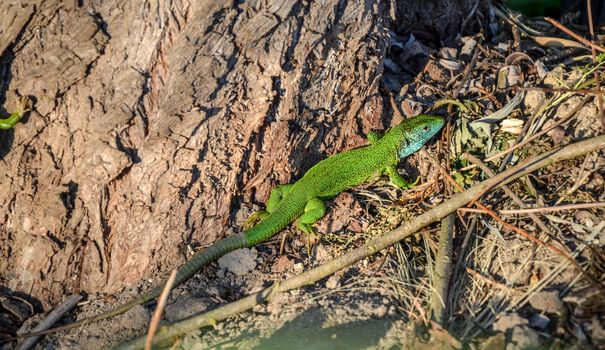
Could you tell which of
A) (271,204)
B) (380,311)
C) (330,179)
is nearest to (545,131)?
(330,179)

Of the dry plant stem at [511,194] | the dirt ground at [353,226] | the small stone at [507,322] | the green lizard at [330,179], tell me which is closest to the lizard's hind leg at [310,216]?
the green lizard at [330,179]

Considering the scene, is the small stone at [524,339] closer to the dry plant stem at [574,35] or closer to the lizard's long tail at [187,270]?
the lizard's long tail at [187,270]

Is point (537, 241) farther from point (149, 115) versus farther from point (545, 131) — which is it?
point (149, 115)

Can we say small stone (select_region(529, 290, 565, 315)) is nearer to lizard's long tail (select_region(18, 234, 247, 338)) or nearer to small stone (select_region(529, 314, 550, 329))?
small stone (select_region(529, 314, 550, 329))

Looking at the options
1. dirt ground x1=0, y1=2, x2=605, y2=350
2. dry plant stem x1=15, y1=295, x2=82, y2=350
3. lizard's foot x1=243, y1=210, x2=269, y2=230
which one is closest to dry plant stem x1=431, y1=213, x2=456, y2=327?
dirt ground x1=0, y1=2, x2=605, y2=350

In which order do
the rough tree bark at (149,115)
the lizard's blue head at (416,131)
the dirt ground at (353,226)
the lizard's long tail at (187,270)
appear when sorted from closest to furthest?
the dirt ground at (353,226), the rough tree bark at (149,115), the lizard's long tail at (187,270), the lizard's blue head at (416,131)

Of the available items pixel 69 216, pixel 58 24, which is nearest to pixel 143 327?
pixel 69 216

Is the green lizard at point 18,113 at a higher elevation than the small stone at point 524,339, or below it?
higher
